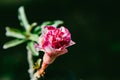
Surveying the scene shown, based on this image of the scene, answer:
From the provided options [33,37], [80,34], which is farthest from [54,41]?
[80,34]

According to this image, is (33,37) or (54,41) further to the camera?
(33,37)

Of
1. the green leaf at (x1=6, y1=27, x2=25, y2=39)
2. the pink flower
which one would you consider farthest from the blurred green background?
the pink flower

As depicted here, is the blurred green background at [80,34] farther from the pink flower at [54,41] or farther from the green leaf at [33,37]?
the pink flower at [54,41]

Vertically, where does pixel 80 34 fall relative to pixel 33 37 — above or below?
below

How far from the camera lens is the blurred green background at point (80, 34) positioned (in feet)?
9.11

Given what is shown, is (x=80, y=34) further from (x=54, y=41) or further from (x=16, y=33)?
(x=54, y=41)

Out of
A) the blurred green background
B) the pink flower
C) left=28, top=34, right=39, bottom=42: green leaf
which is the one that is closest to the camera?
the pink flower

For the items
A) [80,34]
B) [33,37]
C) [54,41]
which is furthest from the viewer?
[80,34]

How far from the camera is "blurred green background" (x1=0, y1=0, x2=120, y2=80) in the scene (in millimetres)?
2777

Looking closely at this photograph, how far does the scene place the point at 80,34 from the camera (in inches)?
115

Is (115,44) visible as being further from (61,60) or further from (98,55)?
(61,60)

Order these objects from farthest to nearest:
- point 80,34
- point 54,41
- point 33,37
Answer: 1. point 80,34
2. point 33,37
3. point 54,41

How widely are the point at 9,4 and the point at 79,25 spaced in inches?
17.9

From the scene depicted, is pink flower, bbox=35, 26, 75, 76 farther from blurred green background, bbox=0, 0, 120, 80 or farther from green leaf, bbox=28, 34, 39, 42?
blurred green background, bbox=0, 0, 120, 80
